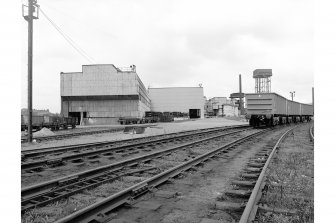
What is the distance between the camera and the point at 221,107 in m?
117

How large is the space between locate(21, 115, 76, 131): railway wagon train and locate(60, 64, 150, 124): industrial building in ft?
53.8

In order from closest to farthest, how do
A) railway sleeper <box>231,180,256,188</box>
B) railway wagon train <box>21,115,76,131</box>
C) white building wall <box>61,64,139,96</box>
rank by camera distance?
1. railway sleeper <box>231,180,256,188</box>
2. railway wagon train <box>21,115,76,131</box>
3. white building wall <box>61,64,139,96</box>

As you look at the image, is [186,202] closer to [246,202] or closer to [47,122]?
[246,202]

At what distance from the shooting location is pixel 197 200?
5.31 metres

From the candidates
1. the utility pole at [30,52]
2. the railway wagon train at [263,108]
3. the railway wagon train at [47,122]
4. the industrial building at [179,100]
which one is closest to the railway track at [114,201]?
the utility pole at [30,52]

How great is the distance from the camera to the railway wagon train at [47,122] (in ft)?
89.2

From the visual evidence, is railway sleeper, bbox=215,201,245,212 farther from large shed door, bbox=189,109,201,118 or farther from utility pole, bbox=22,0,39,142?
large shed door, bbox=189,109,201,118

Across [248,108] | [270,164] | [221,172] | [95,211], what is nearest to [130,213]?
[95,211]

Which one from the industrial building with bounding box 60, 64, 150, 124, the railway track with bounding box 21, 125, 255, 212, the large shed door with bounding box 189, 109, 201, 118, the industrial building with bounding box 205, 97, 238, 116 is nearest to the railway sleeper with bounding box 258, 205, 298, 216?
the railway track with bounding box 21, 125, 255, 212

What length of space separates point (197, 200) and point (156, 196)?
30.2 inches

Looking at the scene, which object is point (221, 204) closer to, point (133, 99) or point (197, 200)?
point (197, 200)

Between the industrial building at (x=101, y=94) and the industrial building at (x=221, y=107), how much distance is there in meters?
58.8

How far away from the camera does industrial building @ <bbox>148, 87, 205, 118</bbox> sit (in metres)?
77.5

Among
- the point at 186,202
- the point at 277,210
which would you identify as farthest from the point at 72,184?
the point at 277,210
